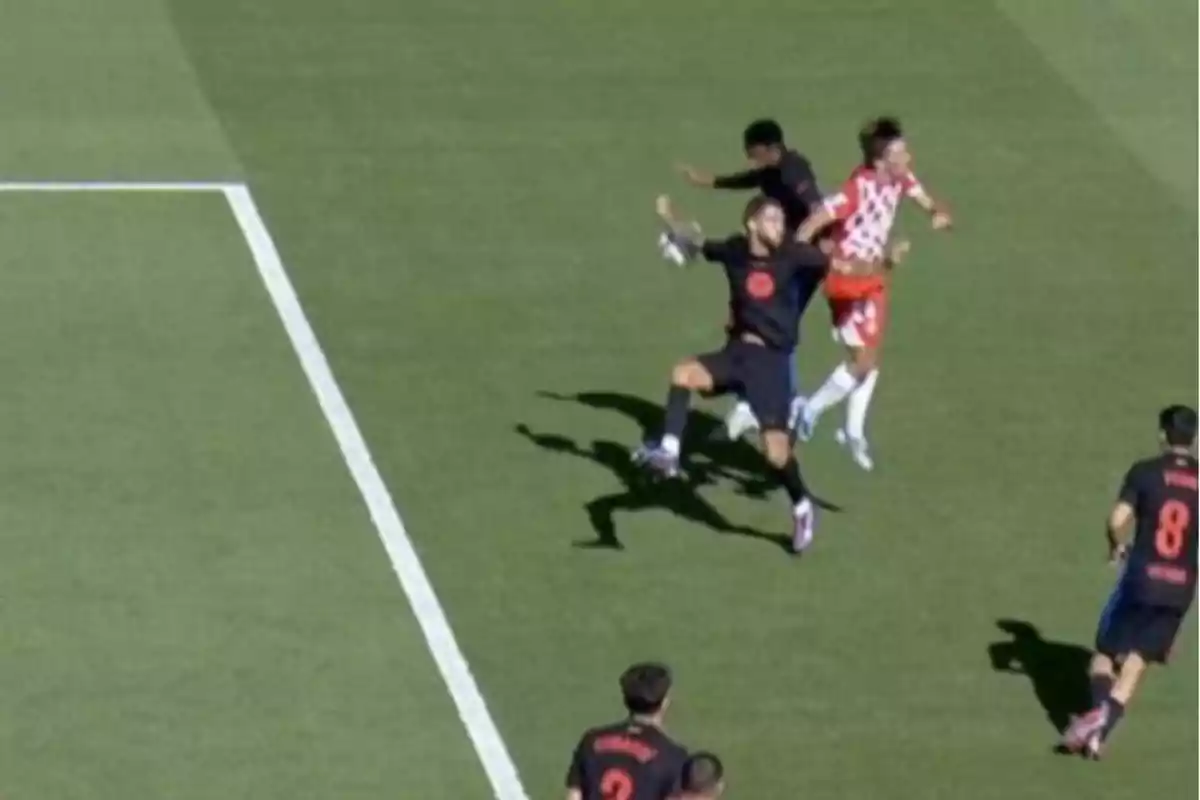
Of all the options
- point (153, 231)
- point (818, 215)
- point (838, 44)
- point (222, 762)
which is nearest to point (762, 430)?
point (818, 215)

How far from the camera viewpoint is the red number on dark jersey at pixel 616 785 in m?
13.6

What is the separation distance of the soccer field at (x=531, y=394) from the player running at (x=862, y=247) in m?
0.47

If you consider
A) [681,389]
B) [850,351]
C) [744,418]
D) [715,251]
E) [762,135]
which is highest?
[762,135]

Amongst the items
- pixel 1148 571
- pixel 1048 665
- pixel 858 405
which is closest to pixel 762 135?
pixel 858 405

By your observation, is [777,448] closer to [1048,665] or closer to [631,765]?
[1048,665]

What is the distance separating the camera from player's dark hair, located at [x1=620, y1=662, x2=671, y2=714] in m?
13.6

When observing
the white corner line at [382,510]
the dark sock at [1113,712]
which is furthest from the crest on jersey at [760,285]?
the dark sock at [1113,712]

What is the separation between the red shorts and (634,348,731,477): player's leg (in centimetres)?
157

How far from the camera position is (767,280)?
18.4 meters

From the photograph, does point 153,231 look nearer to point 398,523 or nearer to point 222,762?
point 398,523

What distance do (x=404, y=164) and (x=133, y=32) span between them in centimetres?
390

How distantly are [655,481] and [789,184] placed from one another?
2.14 m

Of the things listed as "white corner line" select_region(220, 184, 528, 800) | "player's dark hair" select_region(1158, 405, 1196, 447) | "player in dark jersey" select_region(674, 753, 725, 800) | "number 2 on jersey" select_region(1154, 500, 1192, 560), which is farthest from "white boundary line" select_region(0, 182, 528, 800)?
"player's dark hair" select_region(1158, 405, 1196, 447)

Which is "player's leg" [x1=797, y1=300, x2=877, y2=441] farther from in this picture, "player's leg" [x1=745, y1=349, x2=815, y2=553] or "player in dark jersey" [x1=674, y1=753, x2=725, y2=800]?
"player in dark jersey" [x1=674, y1=753, x2=725, y2=800]
